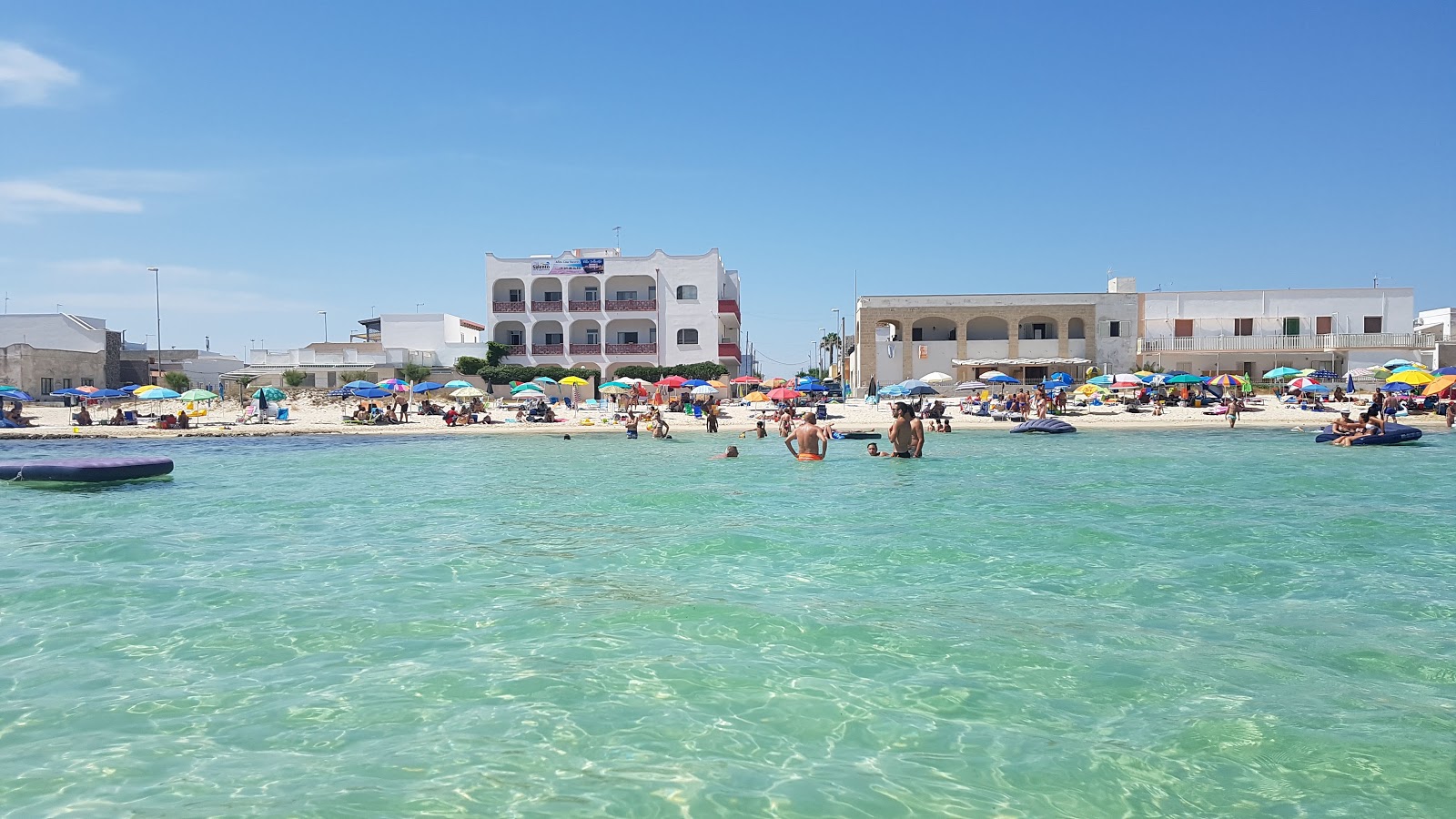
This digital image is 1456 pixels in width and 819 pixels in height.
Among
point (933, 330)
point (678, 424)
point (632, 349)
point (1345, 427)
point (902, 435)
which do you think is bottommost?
point (678, 424)

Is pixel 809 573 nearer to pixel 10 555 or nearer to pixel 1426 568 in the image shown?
pixel 1426 568

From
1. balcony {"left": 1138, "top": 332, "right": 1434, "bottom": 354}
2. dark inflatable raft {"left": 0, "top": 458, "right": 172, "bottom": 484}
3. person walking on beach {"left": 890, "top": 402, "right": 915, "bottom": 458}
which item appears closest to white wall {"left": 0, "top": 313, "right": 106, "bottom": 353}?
dark inflatable raft {"left": 0, "top": 458, "right": 172, "bottom": 484}

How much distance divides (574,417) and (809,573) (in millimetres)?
30002

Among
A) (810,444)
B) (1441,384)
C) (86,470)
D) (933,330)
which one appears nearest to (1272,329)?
(933,330)

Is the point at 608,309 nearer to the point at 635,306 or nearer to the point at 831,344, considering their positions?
the point at 635,306

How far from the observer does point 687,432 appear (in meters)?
32.1

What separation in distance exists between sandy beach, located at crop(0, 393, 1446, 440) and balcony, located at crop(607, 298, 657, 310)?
57.8ft

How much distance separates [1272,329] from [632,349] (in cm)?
3650

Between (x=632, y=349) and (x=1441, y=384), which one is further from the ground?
(x=632, y=349)

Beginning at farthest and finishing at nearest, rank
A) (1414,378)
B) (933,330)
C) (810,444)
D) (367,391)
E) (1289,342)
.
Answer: (933,330)
(1289,342)
(367,391)
(1414,378)
(810,444)

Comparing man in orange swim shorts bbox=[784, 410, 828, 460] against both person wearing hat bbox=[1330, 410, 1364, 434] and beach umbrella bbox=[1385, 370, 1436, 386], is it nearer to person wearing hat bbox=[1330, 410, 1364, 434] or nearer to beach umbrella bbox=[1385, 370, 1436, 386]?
person wearing hat bbox=[1330, 410, 1364, 434]

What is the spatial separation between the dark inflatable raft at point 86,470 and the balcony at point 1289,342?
46537 millimetres

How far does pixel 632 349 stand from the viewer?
56031mm

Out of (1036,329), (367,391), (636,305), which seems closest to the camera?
(367,391)
